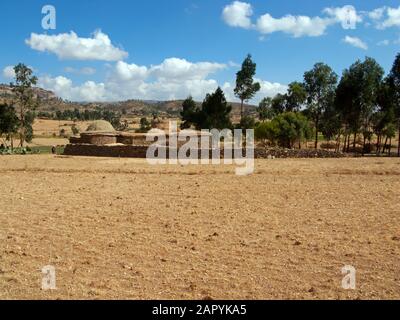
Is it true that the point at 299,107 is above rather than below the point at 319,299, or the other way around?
above

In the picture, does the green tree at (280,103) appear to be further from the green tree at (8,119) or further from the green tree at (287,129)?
the green tree at (8,119)

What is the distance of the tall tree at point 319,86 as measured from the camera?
146 feet

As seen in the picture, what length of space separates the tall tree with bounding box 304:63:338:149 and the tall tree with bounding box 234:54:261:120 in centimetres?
596

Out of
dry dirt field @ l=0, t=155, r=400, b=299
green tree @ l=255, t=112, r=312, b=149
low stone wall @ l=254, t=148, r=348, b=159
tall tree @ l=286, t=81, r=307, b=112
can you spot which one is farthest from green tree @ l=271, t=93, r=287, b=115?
dry dirt field @ l=0, t=155, r=400, b=299

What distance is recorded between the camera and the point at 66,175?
21453 mm

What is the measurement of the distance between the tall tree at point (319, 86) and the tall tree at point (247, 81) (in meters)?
5.96

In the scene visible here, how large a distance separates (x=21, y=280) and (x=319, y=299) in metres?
4.71

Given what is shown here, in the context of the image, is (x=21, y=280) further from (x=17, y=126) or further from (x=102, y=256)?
(x=17, y=126)

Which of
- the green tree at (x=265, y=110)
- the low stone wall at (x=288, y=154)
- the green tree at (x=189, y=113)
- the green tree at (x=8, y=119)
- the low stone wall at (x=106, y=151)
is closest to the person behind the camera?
the low stone wall at (x=288, y=154)

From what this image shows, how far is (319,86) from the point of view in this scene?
45.3 metres

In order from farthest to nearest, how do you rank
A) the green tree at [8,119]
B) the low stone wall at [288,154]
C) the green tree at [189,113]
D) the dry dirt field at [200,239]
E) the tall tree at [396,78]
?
the green tree at [189,113]
the green tree at [8,119]
the tall tree at [396,78]
the low stone wall at [288,154]
the dry dirt field at [200,239]

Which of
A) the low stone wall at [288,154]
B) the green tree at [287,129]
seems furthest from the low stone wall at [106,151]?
the green tree at [287,129]

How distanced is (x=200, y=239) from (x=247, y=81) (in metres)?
40.7
